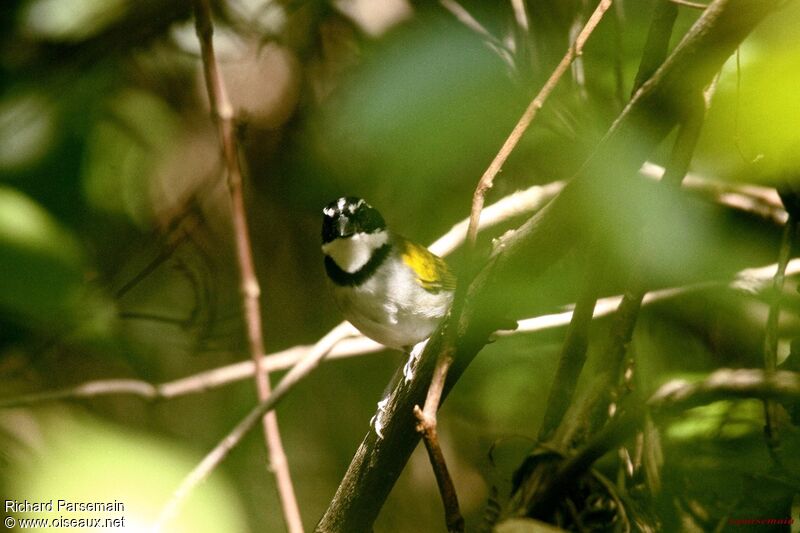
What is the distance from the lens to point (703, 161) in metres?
1.63

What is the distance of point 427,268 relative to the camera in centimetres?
212

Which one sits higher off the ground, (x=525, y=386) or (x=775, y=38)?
(x=525, y=386)

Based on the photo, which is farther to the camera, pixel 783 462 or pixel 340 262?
pixel 340 262

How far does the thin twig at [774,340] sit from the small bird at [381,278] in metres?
0.82

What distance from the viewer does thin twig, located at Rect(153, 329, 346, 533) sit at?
1.59m

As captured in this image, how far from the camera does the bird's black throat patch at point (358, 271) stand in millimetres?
2039

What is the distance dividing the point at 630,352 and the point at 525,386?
32.0 inches

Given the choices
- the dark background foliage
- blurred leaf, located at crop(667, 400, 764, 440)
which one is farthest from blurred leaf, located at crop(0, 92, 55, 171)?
blurred leaf, located at crop(667, 400, 764, 440)

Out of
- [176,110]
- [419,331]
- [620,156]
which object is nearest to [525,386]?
[419,331]

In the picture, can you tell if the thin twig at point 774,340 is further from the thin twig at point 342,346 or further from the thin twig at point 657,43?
the thin twig at point 657,43

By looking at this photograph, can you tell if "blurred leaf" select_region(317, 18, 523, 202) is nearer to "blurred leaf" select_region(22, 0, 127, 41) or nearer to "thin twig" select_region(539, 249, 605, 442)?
"thin twig" select_region(539, 249, 605, 442)

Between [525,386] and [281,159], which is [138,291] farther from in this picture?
[525,386]

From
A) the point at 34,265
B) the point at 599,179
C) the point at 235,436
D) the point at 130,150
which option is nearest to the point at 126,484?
the point at 235,436

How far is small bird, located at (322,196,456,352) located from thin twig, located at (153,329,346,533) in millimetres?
243
